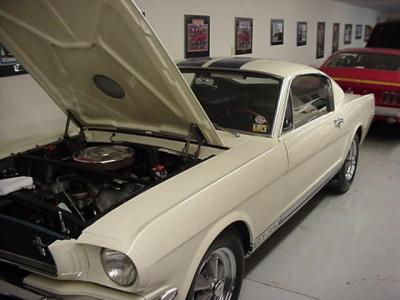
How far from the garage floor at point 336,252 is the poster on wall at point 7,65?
2394 millimetres

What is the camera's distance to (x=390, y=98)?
529cm

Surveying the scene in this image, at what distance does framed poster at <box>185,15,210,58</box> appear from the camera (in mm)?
4871

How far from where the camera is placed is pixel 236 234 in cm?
206

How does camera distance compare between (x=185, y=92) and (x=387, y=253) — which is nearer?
(x=185, y=92)

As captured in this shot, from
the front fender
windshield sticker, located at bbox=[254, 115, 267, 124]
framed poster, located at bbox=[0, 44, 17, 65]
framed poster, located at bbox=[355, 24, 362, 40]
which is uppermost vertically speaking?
framed poster, located at bbox=[355, 24, 362, 40]

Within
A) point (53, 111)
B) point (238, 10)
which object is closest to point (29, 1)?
point (53, 111)

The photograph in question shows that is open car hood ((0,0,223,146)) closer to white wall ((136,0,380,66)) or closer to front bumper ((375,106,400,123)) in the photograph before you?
white wall ((136,0,380,66))

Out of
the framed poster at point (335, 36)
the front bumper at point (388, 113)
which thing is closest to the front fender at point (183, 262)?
the front bumper at point (388, 113)

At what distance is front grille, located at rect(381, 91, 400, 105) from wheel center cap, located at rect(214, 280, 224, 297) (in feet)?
14.2

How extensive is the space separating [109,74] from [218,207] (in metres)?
0.91

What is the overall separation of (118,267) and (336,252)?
6.35ft

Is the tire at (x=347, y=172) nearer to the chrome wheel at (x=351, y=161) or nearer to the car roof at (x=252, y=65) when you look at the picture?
the chrome wheel at (x=351, y=161)

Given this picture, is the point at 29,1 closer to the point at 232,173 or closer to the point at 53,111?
the point at 232,173

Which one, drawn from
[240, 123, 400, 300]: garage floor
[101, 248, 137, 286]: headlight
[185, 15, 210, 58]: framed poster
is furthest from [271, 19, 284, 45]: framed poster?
[101, 248, 137, 286]: headlight
